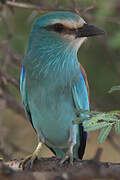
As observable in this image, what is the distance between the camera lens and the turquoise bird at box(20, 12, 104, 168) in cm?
433

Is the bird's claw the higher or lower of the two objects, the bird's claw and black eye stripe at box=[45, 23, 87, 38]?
the lower

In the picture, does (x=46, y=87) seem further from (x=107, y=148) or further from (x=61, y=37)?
(x=107, y=148)

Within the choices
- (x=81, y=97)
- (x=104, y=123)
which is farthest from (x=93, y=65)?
(x=104, y=123)

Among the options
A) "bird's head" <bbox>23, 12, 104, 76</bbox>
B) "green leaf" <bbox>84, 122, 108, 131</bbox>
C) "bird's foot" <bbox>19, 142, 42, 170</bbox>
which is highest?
"bird's head" <bbox>23, 12, 104, 76</bbox>

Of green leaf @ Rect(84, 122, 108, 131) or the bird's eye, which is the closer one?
green leaf @ Rect(84, 122, 108, 131)

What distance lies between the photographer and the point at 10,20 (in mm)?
6914

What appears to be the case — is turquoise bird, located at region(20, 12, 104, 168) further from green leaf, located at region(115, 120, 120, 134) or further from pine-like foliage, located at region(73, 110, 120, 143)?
green leaf, located at region(115, 120, 120, 134)

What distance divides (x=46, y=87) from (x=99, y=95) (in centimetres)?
304

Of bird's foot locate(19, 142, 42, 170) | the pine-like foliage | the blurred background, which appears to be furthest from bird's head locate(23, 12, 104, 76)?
the blurred background

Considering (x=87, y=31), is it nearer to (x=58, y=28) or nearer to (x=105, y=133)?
(x=58, y=28)

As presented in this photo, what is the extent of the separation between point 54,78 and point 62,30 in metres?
0.53

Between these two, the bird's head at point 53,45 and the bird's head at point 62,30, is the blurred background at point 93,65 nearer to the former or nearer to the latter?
the bird's head at point 53,45

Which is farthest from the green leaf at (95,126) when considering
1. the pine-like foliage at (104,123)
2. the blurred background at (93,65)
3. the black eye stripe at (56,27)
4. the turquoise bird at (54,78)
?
the blurred background at (93,65)

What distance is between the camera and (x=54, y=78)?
4383 millimetres
